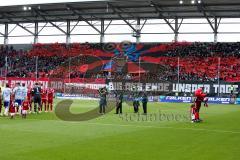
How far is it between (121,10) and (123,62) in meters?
6.55

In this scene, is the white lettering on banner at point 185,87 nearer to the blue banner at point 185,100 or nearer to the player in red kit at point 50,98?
the blue banner at point 185,100

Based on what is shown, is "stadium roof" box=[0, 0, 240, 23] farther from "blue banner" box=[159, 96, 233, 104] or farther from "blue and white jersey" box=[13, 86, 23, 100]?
"blue and white jersey" box=[13, 86, 23, 100]

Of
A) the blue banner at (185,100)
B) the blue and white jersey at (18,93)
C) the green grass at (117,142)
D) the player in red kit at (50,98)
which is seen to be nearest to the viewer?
the green grass at (117,142)

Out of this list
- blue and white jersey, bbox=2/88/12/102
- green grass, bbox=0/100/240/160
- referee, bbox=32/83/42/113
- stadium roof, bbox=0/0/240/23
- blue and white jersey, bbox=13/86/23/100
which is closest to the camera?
green grass, bbox=0/100/240/160

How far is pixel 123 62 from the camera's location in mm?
61438

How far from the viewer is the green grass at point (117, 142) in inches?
525

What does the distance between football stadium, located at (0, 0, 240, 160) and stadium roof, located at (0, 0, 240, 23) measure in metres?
0.13

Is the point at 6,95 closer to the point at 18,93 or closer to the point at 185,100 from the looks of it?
the point at 18,93

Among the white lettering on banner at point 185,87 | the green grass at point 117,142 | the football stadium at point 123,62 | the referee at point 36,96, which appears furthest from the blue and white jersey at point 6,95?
the white lettering on banner at point 185,87

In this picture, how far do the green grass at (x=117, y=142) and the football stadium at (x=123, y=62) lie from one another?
0.44 metres

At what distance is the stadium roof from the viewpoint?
5694 centimetres

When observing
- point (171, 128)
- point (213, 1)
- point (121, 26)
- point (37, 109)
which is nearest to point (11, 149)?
point (171, 128)

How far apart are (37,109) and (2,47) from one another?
47108 mm

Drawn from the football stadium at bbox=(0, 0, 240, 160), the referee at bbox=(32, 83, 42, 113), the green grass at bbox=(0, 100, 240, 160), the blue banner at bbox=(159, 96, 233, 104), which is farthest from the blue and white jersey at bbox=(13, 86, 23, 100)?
the blue banner at bbox=(159, 96, 233, 104)
